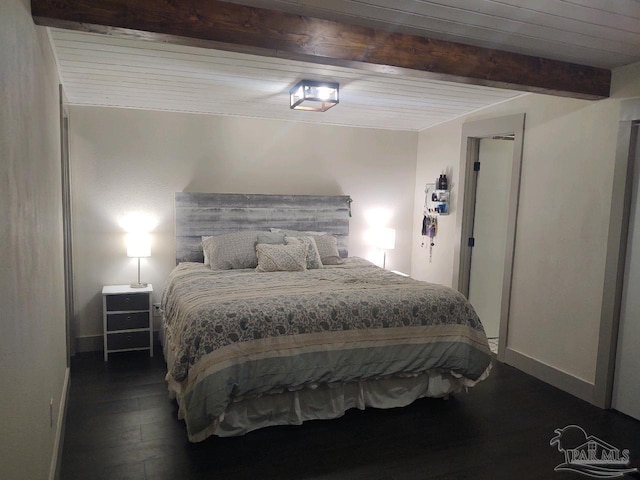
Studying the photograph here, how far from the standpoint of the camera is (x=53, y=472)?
2033 mm

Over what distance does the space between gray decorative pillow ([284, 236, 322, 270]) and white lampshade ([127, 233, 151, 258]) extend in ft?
4.29

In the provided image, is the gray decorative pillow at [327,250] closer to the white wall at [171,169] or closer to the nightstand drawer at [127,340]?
the white wall at [171,169]

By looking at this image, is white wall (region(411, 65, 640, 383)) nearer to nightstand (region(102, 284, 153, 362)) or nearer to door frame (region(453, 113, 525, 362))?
door frame (region(453, 113, 525, 362))

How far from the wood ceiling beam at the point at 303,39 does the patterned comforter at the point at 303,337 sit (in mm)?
1466

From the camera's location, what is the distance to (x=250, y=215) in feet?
15.0

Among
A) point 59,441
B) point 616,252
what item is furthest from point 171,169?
point 616,252

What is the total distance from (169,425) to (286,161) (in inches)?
115

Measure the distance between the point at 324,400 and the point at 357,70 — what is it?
2196 mm

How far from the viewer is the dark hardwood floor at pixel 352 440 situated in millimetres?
2320

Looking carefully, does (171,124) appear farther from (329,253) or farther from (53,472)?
(53,472)

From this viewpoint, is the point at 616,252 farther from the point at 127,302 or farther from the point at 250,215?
the point at 127,302

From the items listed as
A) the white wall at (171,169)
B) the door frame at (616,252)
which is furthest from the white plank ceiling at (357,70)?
the door frame at (616,252)

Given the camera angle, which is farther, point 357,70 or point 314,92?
point 314,92

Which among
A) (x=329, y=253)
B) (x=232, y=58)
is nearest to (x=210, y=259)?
(x=329, y=253)
